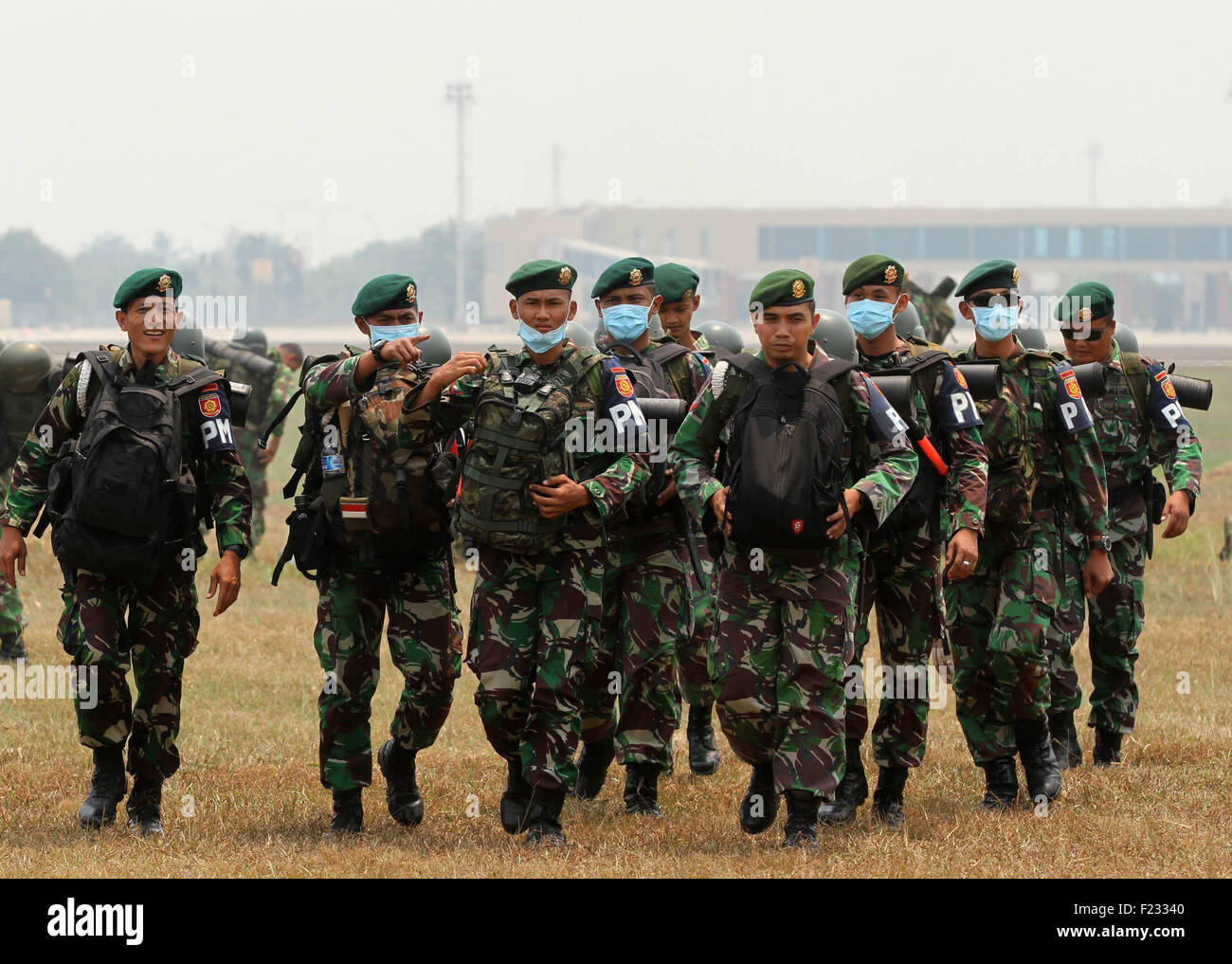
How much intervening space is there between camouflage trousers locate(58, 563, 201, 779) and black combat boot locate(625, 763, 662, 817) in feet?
6.51

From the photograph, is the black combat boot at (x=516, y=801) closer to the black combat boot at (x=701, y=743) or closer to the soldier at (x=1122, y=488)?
the black combat boot at (x=701, y=743)

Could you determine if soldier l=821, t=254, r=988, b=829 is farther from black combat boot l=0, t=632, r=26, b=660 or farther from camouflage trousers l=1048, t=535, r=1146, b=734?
black combat boot l=0, t=632, r=26, b=660

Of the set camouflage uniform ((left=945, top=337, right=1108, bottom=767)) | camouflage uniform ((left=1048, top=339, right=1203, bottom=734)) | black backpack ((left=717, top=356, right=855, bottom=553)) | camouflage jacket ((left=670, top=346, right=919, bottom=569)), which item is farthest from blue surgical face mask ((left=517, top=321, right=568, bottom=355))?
camouflage uniform ((left=1048, top=339, right=1203, bottom=734))

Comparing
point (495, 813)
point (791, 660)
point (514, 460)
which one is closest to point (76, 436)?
point (514, 460)

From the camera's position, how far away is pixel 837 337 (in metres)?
7.47

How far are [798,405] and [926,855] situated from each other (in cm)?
177

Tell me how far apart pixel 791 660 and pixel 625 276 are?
6.78 ft

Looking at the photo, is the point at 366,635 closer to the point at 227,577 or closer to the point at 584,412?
the point at 227,577

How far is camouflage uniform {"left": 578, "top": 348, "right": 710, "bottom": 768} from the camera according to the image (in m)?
7.49

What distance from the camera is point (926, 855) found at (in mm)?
6555

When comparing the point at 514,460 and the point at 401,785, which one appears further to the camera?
the point at 401,785

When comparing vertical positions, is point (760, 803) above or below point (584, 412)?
below

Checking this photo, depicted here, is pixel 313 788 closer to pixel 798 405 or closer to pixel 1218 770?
pixel 798 405

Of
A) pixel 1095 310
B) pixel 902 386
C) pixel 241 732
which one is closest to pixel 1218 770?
pixel 1095 310
